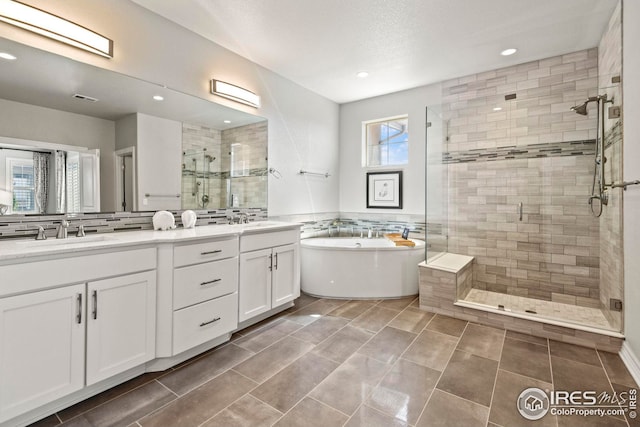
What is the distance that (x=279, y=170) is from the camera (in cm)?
352

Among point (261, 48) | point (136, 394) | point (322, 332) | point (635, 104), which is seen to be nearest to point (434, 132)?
point (635, 104)

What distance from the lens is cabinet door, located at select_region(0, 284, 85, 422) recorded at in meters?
1.35

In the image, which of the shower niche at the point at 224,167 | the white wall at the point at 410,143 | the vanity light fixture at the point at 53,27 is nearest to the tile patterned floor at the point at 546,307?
the white wall at the point at 410,143

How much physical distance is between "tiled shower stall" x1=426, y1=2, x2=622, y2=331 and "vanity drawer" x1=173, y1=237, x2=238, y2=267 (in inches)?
81.8

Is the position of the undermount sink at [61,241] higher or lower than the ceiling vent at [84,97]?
lower

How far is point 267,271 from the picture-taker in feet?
8.65

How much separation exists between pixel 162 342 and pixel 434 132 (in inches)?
130

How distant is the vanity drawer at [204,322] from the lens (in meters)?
1.96

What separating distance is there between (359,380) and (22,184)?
2324 millimetres

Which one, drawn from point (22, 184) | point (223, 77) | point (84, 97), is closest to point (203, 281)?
point (22, 184)

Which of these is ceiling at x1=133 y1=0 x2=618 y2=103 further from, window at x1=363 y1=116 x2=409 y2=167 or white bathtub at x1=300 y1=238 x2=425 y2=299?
white bathtub at x1=300 y1=238 x2=425 y2=299

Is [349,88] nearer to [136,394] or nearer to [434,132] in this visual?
[434,132]

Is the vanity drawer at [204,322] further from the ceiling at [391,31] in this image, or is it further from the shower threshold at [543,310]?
the ceiling at [391,31]

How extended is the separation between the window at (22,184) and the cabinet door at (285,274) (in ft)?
5.43
